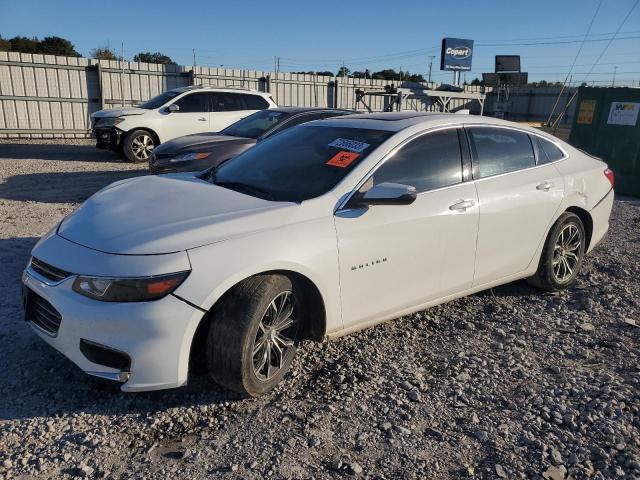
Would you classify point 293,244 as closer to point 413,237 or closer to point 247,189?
point 247,189

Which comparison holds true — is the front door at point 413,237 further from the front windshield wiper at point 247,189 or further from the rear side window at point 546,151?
the rear side window at point 546,151

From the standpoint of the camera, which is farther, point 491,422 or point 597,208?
point 597,208

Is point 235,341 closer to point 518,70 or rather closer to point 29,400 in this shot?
point 29,400

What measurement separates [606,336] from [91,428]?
3747 mm

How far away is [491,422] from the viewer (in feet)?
10.1

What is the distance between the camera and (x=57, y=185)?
30.9 feet

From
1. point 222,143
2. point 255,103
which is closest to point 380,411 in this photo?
point 222,143

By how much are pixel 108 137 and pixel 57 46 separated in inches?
1472

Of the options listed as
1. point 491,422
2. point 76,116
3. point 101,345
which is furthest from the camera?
point 76,116

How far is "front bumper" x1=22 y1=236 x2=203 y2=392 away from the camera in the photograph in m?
2.75

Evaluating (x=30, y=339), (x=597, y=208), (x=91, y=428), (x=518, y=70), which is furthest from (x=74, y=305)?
(x=518, y=70)

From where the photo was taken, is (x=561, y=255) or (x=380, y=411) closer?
(x=380, y=411)

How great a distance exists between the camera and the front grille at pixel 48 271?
294cm

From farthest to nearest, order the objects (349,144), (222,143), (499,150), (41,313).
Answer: (222,143)
(499,150)
(349,144)
(41,313)
